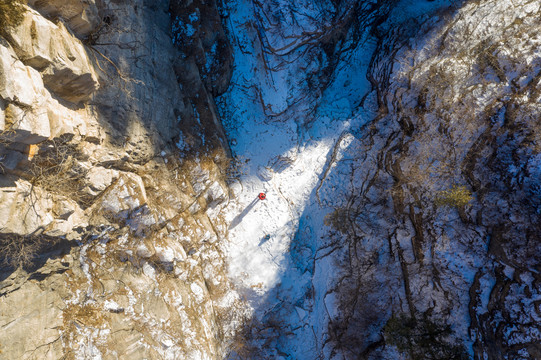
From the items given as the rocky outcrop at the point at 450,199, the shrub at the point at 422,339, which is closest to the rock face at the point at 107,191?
the rocky outcrop at the point at 450,199

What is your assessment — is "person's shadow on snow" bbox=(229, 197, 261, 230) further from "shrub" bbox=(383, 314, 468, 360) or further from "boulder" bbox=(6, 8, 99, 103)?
"shrub" bbox=(383, 314, 468, 360)

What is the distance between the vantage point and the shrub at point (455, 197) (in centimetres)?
620

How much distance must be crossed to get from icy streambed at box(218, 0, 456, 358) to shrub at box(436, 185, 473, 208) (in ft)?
7.49

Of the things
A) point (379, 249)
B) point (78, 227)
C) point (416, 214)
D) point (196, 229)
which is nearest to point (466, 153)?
point (416, 214)

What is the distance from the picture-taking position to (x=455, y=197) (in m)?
6.25

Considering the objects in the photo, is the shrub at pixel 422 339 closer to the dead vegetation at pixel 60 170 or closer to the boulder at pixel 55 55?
the dead vegetation at pixel 60 170

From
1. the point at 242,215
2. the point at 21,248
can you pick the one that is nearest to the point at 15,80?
the point at 21,248

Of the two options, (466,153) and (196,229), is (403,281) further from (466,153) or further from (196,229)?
(196,229)

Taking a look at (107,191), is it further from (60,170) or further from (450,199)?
(450,199)

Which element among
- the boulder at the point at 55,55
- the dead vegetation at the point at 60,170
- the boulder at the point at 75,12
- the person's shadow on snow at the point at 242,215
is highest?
the boulder at the point at 75,12

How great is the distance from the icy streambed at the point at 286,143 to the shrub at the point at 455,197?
228 centimetres

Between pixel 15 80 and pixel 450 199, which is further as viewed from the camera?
pixel 450 199

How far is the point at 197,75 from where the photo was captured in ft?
22.6

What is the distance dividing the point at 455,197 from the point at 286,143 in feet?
13.7
